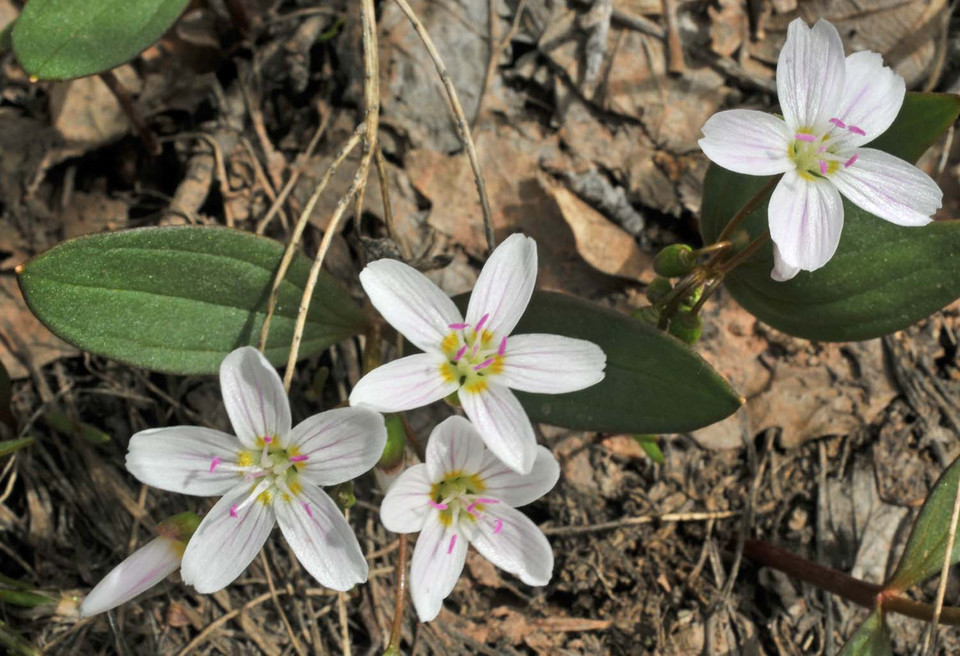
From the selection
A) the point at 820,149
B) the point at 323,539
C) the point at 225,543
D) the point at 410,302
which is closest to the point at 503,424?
the point at 410,302

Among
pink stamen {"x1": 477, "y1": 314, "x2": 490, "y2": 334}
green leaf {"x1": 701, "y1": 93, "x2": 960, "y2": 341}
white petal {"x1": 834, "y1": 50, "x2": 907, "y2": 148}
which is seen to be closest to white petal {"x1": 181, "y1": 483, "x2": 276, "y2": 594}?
pink stamen {"x1": 477, "y1": 314, "x2": 490, "y2": 334}

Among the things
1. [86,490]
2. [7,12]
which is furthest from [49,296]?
[7,12]

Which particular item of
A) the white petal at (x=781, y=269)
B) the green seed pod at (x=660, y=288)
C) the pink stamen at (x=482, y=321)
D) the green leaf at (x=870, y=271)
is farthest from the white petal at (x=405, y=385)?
the green leaf at (x=870, y=271)

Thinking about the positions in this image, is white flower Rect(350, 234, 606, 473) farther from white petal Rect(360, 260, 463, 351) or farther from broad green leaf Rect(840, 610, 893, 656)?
broad green leaf Rect(840, 610, 893, 656)

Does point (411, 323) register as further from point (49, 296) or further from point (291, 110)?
point (291, 110)

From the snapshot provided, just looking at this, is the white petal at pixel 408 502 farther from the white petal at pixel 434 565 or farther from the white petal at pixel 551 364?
the white petal at pixel 551 364
